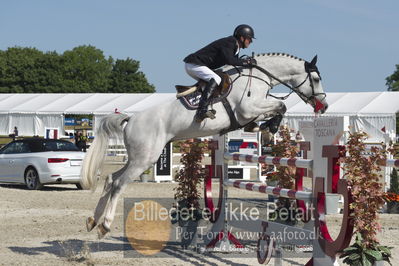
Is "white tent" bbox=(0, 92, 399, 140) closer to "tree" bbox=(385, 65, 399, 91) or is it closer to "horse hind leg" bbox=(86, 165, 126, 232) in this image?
"horse hind leg" bbox=(86, 165, 126, 232)

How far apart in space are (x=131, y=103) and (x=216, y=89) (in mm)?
27241

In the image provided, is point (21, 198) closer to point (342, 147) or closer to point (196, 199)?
point (196, 199)

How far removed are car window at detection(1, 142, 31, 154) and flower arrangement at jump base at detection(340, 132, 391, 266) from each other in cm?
1172

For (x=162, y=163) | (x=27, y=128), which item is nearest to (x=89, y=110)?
(x=27, y=128)

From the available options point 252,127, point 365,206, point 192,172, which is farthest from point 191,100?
point 365,206

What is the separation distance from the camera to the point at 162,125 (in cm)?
706

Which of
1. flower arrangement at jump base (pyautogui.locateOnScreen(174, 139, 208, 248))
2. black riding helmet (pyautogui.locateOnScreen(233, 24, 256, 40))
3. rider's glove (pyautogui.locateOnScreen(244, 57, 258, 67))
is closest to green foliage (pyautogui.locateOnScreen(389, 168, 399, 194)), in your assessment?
flower arrangement at jump base (pyautogui.locateOnScreen(174, 139, 208, 248))

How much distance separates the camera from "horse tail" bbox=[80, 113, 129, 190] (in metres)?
7.34

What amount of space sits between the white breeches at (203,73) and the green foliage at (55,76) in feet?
225

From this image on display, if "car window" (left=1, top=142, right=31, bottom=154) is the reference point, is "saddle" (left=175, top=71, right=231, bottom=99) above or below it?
above

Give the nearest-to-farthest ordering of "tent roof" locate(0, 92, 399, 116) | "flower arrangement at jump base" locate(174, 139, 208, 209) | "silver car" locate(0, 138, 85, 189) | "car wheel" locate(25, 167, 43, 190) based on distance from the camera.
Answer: "flower arrangement at jump base" locate(174, 139, 208, 209) → "silver car" locate(0, 138, 85, 189) → "car wheel" locate(25, 167, 43, 190) → "tent roof" locate(0, 92, 399, 116)

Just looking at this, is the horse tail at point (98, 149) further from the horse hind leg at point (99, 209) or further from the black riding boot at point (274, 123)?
the black riding boot at point (274, 123)

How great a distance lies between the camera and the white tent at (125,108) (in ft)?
90.1

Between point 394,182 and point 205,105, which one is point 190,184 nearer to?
point 205,105
